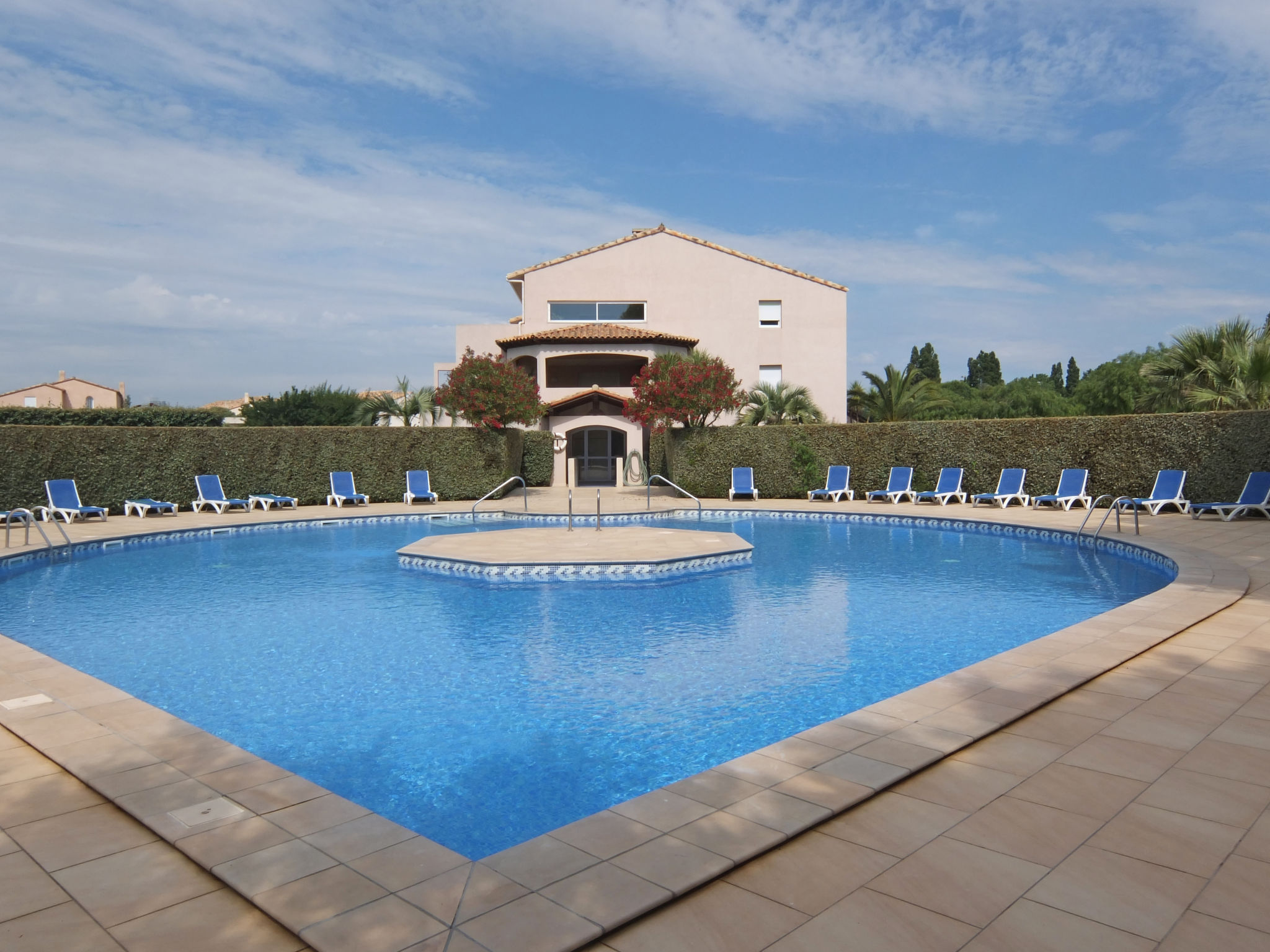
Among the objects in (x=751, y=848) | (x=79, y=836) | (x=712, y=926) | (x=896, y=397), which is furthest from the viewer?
(x=896, y=397)

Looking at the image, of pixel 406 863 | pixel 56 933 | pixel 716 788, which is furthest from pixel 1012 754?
pixel 56 933

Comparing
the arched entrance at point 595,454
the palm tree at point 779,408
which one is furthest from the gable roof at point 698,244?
the arched entrance at point 595,454

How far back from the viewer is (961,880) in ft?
10.1

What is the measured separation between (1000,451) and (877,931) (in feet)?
66.1

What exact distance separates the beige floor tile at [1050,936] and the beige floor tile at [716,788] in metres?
1.30

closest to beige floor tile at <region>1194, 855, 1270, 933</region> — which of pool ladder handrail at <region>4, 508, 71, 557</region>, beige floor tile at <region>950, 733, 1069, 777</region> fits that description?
beige floor tile at <region>950, 733, 1069, 777</region>

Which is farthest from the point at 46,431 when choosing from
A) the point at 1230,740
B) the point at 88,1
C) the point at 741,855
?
the point at 1230,740

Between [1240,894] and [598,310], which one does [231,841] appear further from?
[598,310]

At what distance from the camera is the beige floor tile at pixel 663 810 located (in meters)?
3.59

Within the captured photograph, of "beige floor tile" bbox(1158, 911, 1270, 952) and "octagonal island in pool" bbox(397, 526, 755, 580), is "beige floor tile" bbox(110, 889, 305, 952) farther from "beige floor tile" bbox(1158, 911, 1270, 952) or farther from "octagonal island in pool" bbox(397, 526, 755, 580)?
"octagonal island in pool" bbox(397, 526, 755, 580)

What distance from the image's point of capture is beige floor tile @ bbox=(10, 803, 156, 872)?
3.35m

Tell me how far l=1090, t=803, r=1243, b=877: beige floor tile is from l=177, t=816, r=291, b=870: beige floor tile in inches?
136

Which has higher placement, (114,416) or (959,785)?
(114,416)

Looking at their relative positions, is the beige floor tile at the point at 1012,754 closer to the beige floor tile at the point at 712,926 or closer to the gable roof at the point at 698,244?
the beige floor tile at the point at 712,926
